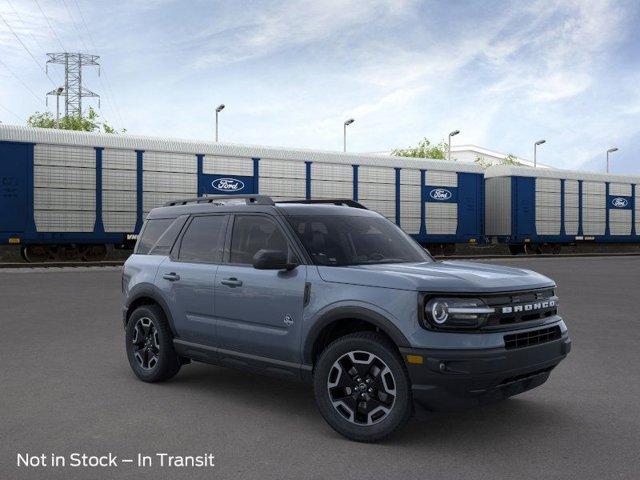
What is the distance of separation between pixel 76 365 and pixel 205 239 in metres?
2.26

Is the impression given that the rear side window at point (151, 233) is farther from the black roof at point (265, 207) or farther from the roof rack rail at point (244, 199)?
the roof rack rail at point (244, 199)

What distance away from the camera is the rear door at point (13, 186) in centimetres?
2180

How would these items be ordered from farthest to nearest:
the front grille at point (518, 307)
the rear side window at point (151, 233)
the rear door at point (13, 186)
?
the rear door at point (13, 186) → the rear side window at point (151, 233) → the front grille at point (518, 307)

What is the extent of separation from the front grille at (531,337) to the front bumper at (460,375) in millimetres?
65

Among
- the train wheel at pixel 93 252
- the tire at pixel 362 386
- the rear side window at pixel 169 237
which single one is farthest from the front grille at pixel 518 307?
the train wheel at pixel 93 252

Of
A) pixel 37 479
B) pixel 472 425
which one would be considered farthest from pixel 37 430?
pixel 472 425

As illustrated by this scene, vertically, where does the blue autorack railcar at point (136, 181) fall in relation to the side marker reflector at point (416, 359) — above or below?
above

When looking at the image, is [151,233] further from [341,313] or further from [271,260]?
[341,313]

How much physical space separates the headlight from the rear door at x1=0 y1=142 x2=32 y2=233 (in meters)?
20.6

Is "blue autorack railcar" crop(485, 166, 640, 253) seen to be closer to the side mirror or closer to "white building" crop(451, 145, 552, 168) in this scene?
the side mirror

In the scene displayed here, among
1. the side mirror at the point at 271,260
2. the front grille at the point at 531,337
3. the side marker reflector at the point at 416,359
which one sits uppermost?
the side mirror at the point at 271,260

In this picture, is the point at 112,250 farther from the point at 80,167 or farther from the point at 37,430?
the point at 37,430

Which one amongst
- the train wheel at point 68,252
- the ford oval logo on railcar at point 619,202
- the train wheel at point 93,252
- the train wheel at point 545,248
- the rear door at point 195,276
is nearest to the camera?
the rear door at point 195,276

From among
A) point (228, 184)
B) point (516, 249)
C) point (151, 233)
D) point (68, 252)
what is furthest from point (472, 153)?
point (151, 233)
